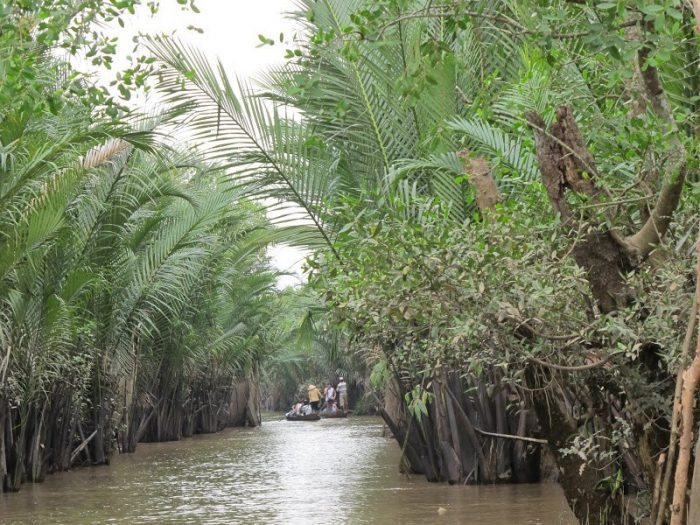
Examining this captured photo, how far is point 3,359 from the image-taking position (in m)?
11.0

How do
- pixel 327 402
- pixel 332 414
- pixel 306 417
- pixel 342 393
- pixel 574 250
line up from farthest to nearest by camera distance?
pixel 327 402, pixel 342 393, pixel 332 414, pixel 306 417, pixel 574 250

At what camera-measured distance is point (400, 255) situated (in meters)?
5.70

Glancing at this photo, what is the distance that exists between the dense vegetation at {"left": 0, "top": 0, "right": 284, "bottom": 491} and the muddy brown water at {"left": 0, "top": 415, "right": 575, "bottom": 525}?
855mm

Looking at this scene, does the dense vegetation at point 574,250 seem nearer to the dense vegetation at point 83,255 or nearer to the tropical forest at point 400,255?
the tropical forest at point 400,255

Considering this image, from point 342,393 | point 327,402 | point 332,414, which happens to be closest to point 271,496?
point 332,414

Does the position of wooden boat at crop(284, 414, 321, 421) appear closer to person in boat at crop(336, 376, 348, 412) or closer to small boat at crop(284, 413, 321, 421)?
small boat at crop(284, 413, 321, 421)

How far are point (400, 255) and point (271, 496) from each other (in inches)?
234

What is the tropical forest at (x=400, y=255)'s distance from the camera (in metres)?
5.04

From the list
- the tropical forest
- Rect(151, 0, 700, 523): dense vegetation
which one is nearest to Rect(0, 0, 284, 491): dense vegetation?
the tropical forest

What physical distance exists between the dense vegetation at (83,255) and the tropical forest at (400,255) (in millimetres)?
45

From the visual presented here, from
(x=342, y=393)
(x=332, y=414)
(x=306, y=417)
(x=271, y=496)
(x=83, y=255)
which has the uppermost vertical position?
(x=83, y=255)

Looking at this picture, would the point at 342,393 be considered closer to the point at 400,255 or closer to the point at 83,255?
the point at 83,255

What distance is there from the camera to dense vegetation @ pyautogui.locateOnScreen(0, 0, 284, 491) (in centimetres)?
981

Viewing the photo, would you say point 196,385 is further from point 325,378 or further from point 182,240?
point 325,378
